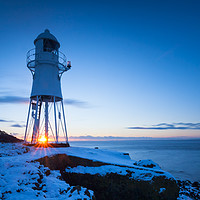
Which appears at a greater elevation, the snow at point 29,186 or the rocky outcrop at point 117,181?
the snow at point 29,186

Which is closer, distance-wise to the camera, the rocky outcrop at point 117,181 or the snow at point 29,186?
the snow at point 29,186

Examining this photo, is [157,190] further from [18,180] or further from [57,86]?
[57,86]

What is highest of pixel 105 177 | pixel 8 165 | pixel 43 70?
pixel 43 70

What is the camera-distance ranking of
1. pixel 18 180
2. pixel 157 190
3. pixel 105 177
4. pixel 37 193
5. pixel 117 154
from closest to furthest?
1. pixel 37 193
2. pixel 18 180
3. pixel 157 190
4. pixel 105 177
5. pixel 117 154

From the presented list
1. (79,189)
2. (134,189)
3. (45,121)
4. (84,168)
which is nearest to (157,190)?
(134,189)

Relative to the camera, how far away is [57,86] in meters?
20.6

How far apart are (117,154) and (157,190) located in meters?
9.26

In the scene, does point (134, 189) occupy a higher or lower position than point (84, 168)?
lower

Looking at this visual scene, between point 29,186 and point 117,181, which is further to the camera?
point 117,181

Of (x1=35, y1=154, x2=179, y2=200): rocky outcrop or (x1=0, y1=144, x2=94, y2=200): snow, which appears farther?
(x1=35, y1=154, x2=179, y2=200): rocky outcrop

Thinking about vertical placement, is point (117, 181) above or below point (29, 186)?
below

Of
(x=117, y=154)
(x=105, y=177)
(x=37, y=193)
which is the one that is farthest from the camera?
(x=117, y=154)

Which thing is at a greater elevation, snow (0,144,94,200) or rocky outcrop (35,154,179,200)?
snow (0,144,94,200)

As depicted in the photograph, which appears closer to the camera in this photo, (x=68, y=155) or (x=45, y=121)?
(x=68, y=155)
